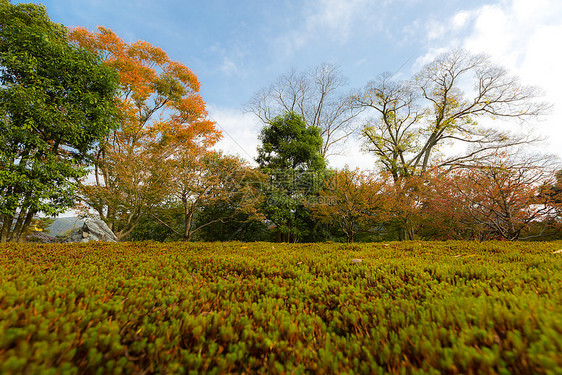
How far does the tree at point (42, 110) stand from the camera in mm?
6500

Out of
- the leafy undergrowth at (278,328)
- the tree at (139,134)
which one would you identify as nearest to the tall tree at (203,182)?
the tree at (139,134)

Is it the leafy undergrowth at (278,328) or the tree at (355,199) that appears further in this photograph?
the tree at (355,199)

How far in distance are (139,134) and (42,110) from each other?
6418 millimetres

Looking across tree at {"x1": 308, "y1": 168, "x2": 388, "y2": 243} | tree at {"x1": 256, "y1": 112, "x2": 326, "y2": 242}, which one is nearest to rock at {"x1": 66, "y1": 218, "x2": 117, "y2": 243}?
tree at {"x1": 256, "y1": 112, "x2": 326, "y2": 242}

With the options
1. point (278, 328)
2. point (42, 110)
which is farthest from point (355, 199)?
point (42, 110)

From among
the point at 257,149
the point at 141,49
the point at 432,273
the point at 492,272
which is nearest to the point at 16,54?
the point at 141,49

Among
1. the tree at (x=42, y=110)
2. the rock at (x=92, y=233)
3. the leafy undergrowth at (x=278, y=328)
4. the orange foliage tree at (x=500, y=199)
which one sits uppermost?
the tree at (x=42, y=110)

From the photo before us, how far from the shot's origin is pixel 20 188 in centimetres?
693

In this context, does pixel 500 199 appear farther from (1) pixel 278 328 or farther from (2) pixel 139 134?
(2) pixel 139 134

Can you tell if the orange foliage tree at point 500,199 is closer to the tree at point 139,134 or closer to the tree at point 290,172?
the tree at point 290,172

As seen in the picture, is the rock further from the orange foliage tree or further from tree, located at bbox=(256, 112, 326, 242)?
the orange foliage tree

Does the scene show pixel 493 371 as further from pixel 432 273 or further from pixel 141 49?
pixel 141 49

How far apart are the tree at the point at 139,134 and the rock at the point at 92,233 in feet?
1.56

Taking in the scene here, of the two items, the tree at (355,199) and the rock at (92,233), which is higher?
the tree at (355,199)
